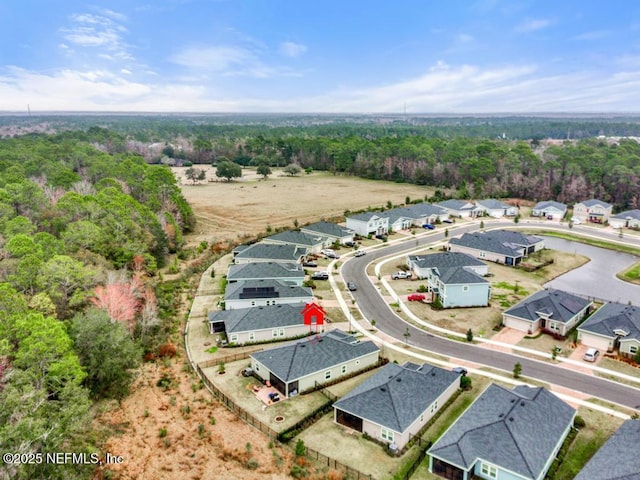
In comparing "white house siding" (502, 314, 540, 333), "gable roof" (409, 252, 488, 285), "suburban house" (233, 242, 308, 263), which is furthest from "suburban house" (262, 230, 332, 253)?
"white house siding" (502, 314, 540, 333)

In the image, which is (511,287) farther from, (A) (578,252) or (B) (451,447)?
(B) (451,447)

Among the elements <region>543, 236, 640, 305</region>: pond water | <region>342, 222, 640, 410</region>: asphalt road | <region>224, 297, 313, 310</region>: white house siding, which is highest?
<region>224, 297, 313, 310</region>: white house siding

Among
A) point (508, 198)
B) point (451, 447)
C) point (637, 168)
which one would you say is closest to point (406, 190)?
point (508, 198)

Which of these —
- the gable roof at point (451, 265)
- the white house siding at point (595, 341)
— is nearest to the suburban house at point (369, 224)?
the gable roof at point (451, 265)

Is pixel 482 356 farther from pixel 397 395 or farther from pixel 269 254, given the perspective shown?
pixel 269 254

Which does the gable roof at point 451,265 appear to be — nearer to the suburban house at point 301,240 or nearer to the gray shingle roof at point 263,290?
the suburban house at point 301,240

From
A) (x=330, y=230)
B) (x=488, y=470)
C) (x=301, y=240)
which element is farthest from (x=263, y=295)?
(x=330, y=230)

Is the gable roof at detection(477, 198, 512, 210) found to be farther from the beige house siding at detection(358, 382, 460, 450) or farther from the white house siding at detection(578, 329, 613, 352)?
the beige house siding at detection(358, 382, 460, 450)
